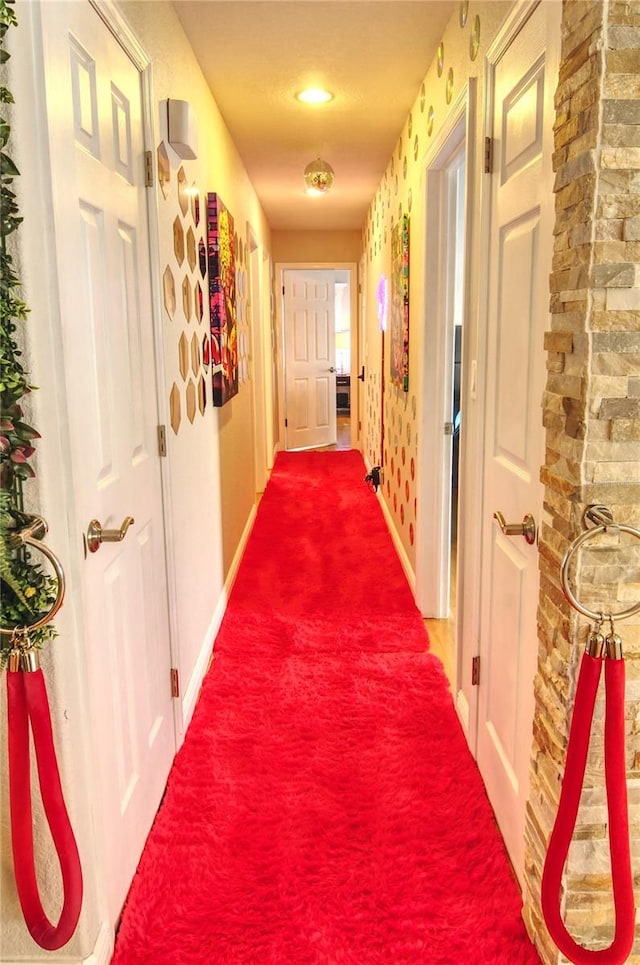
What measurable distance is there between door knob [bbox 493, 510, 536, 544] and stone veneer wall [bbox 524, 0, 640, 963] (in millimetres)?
117

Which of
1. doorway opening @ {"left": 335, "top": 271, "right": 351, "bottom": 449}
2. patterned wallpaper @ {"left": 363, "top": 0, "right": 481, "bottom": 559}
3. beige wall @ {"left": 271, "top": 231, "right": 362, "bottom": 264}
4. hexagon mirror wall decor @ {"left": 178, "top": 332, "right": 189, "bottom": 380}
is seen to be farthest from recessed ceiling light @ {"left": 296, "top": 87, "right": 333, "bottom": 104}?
doorway opening @ {"left": 335, "top": 271, "right": 351, "bottom": 449}

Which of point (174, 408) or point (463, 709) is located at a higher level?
point (174, 408)

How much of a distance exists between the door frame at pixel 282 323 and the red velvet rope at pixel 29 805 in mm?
6577

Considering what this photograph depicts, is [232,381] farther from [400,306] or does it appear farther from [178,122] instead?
[178,122]

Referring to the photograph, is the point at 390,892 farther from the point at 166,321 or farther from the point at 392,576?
the point at 392,576

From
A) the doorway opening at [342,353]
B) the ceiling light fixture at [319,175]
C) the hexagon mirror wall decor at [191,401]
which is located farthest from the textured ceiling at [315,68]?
the doorway opening at [342,353]

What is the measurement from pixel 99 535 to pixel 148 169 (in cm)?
111

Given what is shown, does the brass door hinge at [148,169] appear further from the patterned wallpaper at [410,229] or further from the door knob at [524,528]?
the door knob at [524,528]

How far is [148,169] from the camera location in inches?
77.4

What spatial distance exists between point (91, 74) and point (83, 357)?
24.9 inches

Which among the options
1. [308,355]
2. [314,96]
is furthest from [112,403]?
[308,355]

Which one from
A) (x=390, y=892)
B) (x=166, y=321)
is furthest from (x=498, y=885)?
(x=166, y=321)

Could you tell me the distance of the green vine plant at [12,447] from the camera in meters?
1.10

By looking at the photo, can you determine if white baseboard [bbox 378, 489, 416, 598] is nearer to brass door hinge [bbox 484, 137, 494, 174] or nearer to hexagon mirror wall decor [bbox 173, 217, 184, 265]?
hexagon mirror wall decor [bbox 173, 217, 184, 265]
